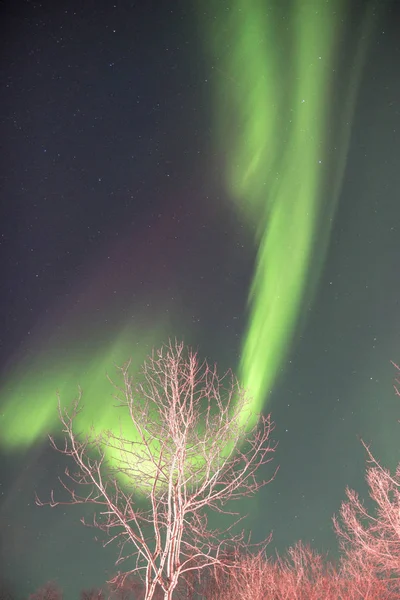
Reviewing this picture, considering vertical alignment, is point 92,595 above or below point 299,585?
below

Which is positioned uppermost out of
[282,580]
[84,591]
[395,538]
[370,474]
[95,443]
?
[95,443]

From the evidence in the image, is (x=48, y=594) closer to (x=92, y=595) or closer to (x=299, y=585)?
(x=92, y=595)

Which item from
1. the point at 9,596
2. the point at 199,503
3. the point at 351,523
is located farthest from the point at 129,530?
the point at 9,596

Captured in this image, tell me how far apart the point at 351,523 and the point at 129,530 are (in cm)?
704

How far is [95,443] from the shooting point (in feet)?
18.4

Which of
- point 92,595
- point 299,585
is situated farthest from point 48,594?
point 299,585

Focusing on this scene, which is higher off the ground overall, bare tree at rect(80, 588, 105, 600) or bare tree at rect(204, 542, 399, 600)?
bare tree at rect(204, 542, 399, 600)

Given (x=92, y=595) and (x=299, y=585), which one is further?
(x=92, y=595)

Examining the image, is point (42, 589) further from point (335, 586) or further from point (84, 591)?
point (335, 586)

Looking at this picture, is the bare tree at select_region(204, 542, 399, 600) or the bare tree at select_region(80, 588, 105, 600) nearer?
the bare tree at select_region(204, 542, 399, 600)

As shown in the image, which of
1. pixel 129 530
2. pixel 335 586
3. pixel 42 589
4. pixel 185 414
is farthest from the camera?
pixel 42 589

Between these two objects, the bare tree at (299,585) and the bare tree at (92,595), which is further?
the bare tree at (92,595)

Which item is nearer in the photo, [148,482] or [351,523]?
[148,482]

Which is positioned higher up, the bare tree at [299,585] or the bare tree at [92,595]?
the bare tree at [299,585]
